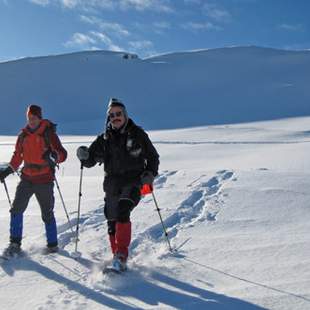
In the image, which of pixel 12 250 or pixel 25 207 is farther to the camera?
pixel 25 207

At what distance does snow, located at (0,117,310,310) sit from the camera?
415cm

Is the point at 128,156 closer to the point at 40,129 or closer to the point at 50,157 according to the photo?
the point at 50,157

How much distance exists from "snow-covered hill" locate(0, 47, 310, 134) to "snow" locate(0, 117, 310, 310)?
20.6 m

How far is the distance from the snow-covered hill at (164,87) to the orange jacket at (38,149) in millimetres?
22854

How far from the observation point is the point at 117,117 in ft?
17.4

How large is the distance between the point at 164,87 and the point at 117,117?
130 feet

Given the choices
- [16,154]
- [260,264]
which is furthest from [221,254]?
[16,154]

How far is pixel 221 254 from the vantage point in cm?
511

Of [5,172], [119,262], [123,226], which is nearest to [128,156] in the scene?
[123,226]

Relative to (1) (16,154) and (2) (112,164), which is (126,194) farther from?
(1) (16,154)

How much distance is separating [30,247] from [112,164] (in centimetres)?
155

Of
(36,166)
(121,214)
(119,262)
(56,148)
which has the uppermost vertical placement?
(56,148)

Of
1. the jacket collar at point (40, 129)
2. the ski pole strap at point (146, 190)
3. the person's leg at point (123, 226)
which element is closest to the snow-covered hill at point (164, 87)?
the jacket collar at point (40, 129)

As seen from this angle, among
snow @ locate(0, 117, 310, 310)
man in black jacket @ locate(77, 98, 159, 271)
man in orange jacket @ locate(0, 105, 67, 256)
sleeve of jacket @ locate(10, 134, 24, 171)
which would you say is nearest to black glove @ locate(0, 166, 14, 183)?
sleeve of jacket @ locate(10, 134, 24, 171)
